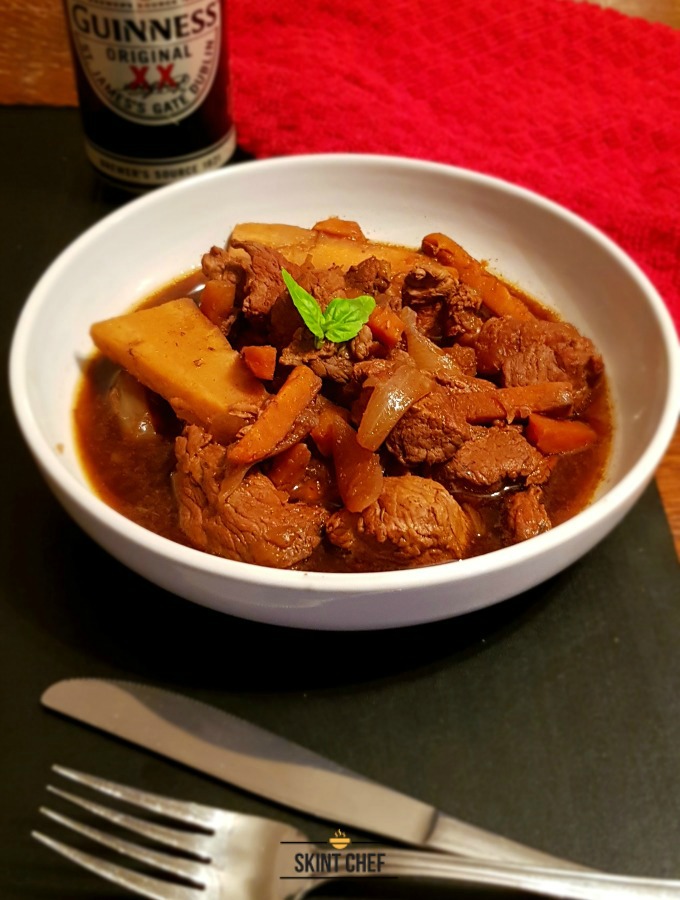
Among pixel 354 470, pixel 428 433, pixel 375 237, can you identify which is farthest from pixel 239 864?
pixel 375 237

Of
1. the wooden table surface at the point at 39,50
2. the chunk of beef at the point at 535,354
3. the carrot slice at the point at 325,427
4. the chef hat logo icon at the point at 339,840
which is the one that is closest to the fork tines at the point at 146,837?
the chef hat logo icon at the point at 339,840

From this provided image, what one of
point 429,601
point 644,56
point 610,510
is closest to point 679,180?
point 644,56

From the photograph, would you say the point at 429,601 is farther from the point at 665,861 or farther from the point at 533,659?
the point at 665,861

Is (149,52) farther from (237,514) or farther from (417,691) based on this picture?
(417,691)

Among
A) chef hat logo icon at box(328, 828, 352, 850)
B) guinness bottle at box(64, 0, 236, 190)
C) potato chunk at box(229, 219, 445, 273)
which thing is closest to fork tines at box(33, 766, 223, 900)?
chef hat logo icon at box(328, 828, 352, 850)

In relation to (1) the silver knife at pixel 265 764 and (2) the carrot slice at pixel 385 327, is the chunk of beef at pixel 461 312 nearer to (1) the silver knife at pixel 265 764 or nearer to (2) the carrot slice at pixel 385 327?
(2) the carrot slice at pixel 385 327

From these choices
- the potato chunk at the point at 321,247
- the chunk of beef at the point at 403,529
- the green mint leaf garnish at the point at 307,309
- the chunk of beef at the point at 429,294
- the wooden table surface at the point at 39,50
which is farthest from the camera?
the wooden table surface at the point at 39,50
